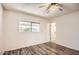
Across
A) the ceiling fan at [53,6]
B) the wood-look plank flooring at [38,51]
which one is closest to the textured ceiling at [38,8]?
the ceiling fan at [53,6]

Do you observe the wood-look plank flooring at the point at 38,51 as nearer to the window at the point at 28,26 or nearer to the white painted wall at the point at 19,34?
the white painted wall at the point at 19,34

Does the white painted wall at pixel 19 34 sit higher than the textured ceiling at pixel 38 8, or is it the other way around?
the textured ceiling at pixel 38 8

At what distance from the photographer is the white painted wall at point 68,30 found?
1.50 m

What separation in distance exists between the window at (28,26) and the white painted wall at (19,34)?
46mm

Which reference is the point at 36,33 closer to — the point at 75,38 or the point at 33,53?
the point at 33,53

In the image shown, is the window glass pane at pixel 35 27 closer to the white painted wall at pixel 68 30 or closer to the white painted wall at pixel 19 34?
the white painted wall at pixel 19 34

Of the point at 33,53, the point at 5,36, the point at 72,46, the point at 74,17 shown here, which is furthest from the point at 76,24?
the point at 5,36

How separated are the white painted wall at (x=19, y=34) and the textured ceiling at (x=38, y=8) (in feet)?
0.22

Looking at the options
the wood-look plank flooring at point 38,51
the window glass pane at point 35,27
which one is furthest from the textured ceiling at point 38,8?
the wood-look plank flooring at point 38,51

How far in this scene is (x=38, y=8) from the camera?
153cm

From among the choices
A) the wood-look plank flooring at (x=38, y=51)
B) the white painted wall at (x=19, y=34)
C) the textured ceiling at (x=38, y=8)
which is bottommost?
the wood-look plank flooring at (x=38, y=51)

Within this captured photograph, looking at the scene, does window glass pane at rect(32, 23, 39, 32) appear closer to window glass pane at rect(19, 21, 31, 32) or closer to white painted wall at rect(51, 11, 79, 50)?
window glass pane at rect(19, 21, 31, 32)

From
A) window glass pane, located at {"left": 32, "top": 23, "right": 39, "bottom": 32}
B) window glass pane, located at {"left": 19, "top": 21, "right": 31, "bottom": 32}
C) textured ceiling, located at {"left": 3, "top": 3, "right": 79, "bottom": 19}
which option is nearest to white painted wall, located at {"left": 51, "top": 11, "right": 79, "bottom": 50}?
textured ceiling, located at {"left": 3, "top": 3, "right": 79, "bottom": 19}

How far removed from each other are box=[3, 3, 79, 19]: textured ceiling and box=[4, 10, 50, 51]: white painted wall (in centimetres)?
7
